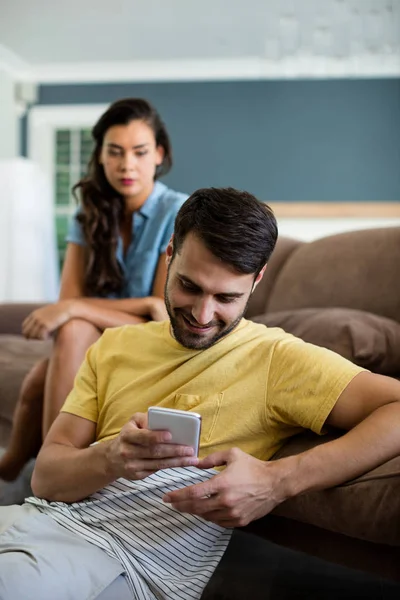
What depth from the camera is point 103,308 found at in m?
2.10

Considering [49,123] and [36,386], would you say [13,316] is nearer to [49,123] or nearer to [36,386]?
[36,386]

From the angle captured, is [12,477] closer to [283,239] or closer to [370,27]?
[283,239]

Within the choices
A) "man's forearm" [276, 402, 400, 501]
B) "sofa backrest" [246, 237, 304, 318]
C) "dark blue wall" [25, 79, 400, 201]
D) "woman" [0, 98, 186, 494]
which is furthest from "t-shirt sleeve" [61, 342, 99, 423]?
"dark blue wall" [25, 79, 400, 201]

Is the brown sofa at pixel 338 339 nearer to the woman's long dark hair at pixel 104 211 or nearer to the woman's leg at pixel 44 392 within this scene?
the woman's leg at pixel 44 392

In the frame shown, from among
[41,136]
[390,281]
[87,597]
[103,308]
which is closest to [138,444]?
[87,597]

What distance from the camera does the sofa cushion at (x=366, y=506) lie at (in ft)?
4.10

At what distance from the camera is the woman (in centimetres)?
210

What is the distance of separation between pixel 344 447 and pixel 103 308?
1.05 meters

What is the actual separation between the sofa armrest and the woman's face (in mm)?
1023

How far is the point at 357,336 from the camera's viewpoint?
1.79m

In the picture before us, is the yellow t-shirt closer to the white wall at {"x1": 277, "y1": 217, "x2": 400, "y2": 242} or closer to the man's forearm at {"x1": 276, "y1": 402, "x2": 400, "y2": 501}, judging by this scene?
the man's forearm at {"x1": 276, "y1": 402, "x2": 400, "y2": 501}

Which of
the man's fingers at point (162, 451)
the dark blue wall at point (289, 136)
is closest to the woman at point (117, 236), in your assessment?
the man's fingers at point (162, 451)

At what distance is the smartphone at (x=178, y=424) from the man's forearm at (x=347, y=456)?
6.5 inches

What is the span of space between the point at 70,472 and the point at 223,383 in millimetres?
316
